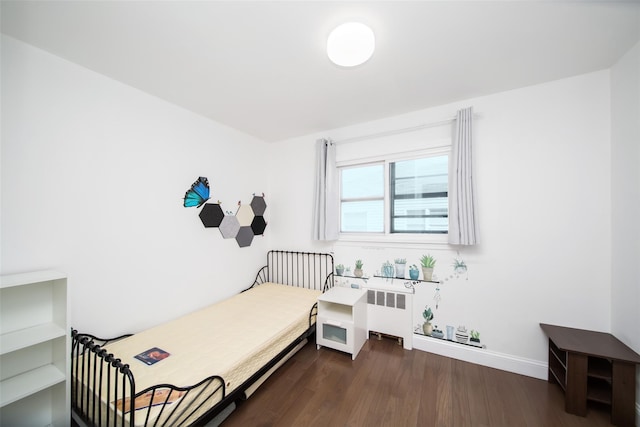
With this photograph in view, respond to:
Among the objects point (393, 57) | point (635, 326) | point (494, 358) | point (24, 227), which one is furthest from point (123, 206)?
point (635, 326)

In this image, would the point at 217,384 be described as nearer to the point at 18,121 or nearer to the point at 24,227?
the point at 24,227

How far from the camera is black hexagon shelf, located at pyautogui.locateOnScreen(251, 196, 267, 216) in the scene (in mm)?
3154

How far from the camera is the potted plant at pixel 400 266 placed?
2.50 metres

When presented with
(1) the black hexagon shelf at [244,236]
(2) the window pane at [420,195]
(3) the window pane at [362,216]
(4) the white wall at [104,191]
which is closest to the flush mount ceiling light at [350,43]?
(2) the window pane at [420,195]

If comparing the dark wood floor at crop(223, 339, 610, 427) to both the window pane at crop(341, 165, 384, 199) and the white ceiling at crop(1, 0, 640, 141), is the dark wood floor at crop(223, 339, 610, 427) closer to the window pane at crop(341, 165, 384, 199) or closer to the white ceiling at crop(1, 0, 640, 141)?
the window pane at crop(341, 165, 384, 199)

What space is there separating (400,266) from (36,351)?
2918 mm

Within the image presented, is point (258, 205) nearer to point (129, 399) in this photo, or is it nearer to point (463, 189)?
point (129, 399)

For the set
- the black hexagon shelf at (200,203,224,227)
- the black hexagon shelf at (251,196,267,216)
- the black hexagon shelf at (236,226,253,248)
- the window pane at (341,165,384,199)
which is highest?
the window pane at (341,165,384,199)

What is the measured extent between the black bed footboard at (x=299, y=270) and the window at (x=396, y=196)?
0.55 m

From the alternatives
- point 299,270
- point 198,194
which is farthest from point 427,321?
point 198,194

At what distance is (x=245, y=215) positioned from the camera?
3.02m

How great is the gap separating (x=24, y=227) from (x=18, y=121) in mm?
673

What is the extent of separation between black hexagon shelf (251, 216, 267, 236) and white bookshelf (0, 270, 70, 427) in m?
1.89

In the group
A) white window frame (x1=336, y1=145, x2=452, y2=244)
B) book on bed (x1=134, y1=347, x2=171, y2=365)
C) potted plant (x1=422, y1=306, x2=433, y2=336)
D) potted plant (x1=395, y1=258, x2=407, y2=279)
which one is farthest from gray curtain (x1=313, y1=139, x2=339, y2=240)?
book on bed (x1=134, y1=347, x2=171, y2=365)
